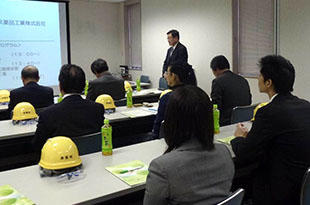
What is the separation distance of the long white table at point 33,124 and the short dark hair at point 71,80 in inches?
22.7

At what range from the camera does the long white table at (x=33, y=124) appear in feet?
9.00

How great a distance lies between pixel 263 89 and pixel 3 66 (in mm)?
4863

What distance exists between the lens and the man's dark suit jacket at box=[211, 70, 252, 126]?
3.65m

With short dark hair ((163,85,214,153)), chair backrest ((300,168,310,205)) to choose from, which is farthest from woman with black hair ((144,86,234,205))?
chair backrest ((300,168,310,205))

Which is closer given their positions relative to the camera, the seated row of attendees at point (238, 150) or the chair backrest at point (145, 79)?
the seated row of attendees at point (238, 150)

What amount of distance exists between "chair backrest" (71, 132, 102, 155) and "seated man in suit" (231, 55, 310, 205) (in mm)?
909

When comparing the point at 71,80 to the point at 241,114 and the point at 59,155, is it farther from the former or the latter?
the point at 241,114

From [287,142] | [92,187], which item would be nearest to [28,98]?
[92,187]

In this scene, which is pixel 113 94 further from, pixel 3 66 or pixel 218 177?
pixel 218 177

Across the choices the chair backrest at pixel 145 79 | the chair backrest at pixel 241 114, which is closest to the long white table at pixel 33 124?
the chair backrest at pixel 241 114

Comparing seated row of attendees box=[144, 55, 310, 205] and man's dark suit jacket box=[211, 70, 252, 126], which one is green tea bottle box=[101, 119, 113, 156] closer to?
seated row of attendees box=[144, 55, 310, 205]

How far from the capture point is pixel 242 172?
104 inches

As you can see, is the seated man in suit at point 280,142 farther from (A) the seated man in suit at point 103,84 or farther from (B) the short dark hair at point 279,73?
A: (A) the seated man in suit at point 103,84

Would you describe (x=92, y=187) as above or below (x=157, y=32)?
below
